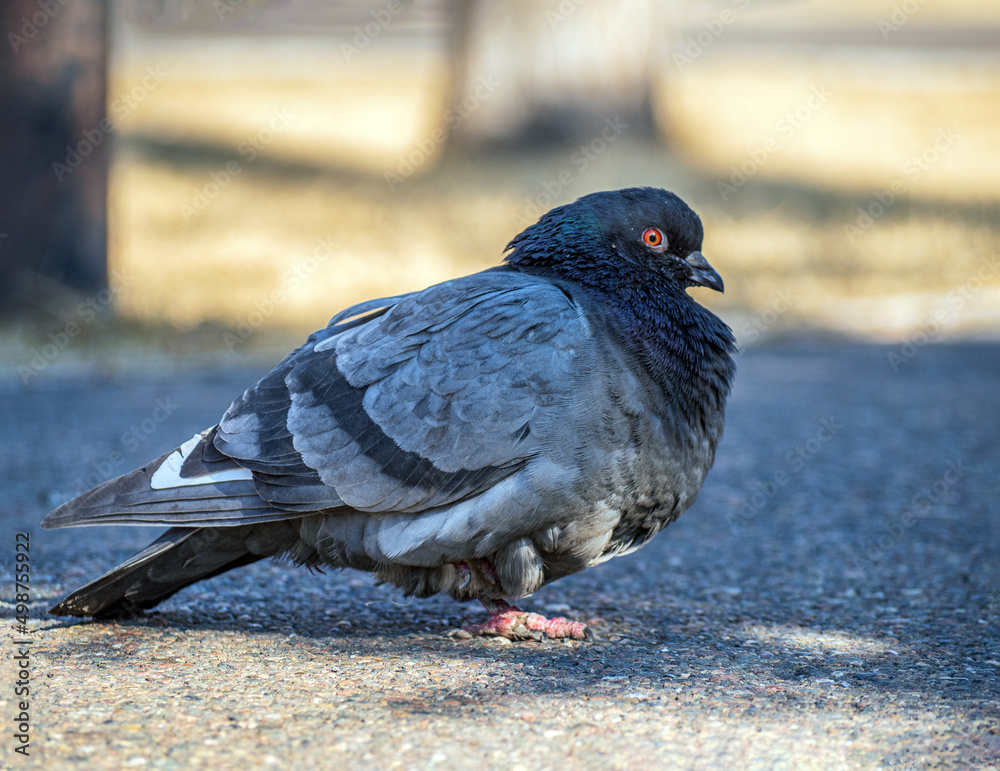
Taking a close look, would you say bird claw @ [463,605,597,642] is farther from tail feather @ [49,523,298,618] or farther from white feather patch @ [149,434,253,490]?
white feather patch @ [149,434,253,490]

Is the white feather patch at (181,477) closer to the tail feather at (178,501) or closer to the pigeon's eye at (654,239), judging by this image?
the tail feather at (178,501)

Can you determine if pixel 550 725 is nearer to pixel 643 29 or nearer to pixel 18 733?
pixel 18 733

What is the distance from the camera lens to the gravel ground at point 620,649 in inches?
112

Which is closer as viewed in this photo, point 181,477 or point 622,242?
point 181,477

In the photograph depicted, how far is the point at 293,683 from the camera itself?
129 inches

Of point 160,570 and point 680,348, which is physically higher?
point 680,348

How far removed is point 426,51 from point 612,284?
2154 cm

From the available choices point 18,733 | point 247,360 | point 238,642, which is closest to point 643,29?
point 247,360

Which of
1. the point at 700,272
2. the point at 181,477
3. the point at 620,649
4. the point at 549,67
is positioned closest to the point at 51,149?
the point at 181,477

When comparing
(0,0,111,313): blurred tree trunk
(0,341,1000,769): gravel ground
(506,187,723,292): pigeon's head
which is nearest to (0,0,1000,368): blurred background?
(0,0,111,313): blurred tree trunk

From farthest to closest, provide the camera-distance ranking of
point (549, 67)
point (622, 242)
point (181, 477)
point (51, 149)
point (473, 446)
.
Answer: point (549, 67)
point (51, 149)
point (622, 242)
point (181, 477)
point (473, 446)

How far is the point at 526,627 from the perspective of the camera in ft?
12.5

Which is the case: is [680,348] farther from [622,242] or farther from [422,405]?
[422,405]

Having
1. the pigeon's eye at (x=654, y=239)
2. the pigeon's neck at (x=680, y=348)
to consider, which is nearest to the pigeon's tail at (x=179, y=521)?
the pigeon's neck at (x=680, y=348)
